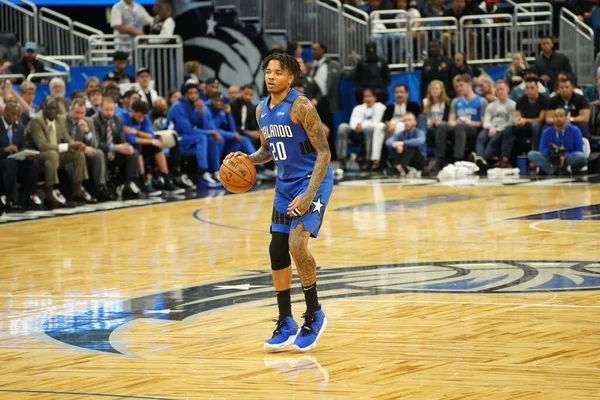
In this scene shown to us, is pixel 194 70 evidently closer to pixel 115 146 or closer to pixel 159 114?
pixel 159 114

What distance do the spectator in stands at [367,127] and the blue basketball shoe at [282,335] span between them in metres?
13.9

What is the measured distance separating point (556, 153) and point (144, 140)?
6.43 meters

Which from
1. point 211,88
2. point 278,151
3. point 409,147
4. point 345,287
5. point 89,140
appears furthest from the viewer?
point 409,147

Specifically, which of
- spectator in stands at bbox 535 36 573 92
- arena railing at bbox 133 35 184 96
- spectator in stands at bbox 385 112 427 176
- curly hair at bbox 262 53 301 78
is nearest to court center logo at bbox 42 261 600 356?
curly hair at bbox 262 53 301 78

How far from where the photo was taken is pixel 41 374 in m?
6.16

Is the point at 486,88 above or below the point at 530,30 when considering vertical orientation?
below

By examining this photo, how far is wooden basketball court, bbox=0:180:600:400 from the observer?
19.1ft

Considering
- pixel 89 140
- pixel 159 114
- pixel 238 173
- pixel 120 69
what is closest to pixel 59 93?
pixel 89 140

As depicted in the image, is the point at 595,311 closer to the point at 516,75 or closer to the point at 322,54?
the point at 516,75

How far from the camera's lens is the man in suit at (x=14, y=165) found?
15320 millimetres

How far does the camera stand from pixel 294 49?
22.4 m

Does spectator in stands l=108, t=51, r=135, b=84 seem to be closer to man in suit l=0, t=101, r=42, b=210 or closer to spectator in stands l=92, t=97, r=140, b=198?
spectator in stands l=92, t=97, r=140, b=198

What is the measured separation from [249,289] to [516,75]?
13.0 metres

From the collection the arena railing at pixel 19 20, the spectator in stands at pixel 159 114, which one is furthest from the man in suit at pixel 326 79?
the arena railing at pixel 19 20
